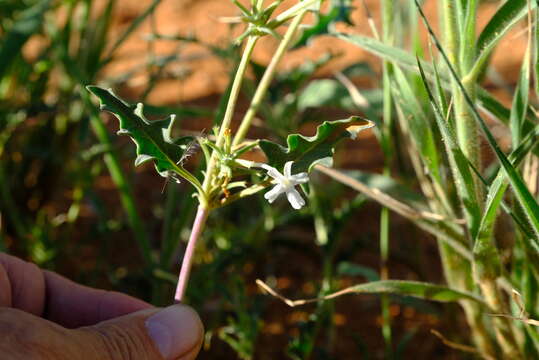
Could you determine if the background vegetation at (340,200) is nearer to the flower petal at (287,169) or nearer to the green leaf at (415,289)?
the green leaf at (415,289)

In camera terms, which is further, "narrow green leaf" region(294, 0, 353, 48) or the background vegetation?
"narrow green leaf" region(294, 0, 353, 48)

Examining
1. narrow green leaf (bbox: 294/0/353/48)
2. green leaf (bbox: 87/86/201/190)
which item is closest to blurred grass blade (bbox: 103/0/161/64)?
narrow green leaf (bbox: 294/0/353/48)

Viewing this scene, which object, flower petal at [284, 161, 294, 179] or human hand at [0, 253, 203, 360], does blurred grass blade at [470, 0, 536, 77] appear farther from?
human hand at [0, 253, 203, 360]

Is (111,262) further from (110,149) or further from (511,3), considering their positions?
(511,3)

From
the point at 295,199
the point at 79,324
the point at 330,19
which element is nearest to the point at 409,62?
the point at 330,19

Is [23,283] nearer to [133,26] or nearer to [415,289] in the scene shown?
[415,289]

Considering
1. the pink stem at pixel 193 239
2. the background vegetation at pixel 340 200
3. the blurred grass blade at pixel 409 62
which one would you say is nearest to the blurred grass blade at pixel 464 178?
the background vegetation at pixel 340 200
